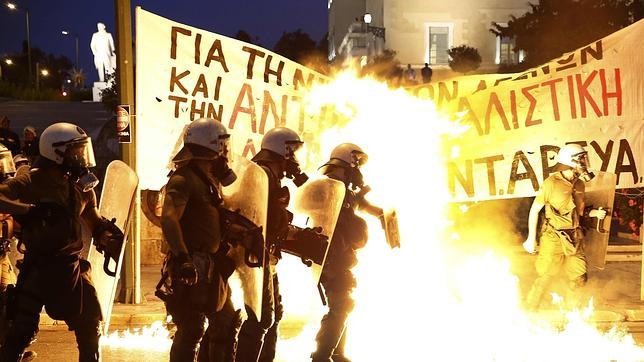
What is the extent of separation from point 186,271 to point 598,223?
195 inches

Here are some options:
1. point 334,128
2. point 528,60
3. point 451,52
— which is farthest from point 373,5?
point 334,128

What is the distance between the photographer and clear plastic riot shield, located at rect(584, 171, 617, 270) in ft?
24.7

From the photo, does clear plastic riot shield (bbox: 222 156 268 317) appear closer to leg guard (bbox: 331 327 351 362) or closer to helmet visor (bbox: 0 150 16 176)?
leg guard (bbox: 331 327 351 362)

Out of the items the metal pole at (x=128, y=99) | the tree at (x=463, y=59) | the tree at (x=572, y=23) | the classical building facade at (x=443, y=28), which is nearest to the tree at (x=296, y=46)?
the classical building facade at (x=443, y=28)

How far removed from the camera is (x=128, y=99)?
795cm

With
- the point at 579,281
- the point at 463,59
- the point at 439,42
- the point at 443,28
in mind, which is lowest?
the point at 579,281

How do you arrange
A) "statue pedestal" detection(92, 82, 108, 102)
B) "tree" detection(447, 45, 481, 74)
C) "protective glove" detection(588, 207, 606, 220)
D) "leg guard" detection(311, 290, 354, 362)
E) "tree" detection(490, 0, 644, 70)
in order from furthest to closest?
"tree" detection(447, 45, 481, 74), "statue pedestal" detection(92, 82, 108, 102), "tree" detection(490, 0, 644, 70), "protective glove" detection(588, 207, 606, 220), "leg guard" detection(311, 290, 354, 362)

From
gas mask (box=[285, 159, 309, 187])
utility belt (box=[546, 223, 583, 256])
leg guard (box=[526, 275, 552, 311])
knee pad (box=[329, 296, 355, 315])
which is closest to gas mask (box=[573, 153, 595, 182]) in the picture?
utility belt (box=[546, 223, 583, 256])

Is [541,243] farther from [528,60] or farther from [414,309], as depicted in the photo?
[528,60]

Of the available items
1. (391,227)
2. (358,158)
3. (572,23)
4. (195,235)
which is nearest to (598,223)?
(391,227)

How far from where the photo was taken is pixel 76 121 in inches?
1143

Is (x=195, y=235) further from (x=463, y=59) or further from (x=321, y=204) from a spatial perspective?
(x=463, y=59)

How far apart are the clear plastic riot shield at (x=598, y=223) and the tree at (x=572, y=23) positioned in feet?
63.2

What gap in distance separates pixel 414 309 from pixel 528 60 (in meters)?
24.5
